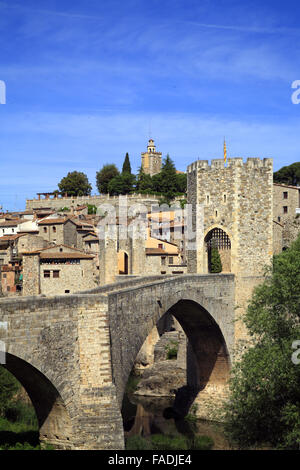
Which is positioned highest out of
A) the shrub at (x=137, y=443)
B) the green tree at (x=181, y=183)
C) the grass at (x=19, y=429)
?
the green tree at (x=181, y=183)

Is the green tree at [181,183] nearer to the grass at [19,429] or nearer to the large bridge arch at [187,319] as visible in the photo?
the large bridge arch at [187,319]

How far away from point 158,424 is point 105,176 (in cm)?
6439

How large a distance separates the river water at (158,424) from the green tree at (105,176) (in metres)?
59.4

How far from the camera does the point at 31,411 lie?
25.3 m

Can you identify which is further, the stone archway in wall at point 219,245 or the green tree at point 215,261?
the green tree at point 215,261

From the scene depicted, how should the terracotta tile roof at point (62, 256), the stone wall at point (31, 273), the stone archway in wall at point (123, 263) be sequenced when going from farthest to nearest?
the stone archway in wall at point (123, 263) < the terracotta tile roof at point (62, 256) < the stone wall at point (31, 273)

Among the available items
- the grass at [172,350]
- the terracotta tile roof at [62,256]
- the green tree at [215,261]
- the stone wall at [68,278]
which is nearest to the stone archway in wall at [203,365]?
the green tree at [215,261]

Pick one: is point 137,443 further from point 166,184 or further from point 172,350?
point 166,184

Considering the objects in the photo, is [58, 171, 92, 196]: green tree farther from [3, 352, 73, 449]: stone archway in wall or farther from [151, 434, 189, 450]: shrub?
[3, 352, 73, 449]: stone archway in wall

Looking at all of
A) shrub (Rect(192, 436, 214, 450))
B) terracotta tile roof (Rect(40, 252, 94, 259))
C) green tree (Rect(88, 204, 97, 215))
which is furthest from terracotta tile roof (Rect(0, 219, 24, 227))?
shrub (Rect(192, 436, 214, 450))

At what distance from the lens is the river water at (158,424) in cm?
2514

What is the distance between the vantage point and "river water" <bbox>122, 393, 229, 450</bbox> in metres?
25.1
